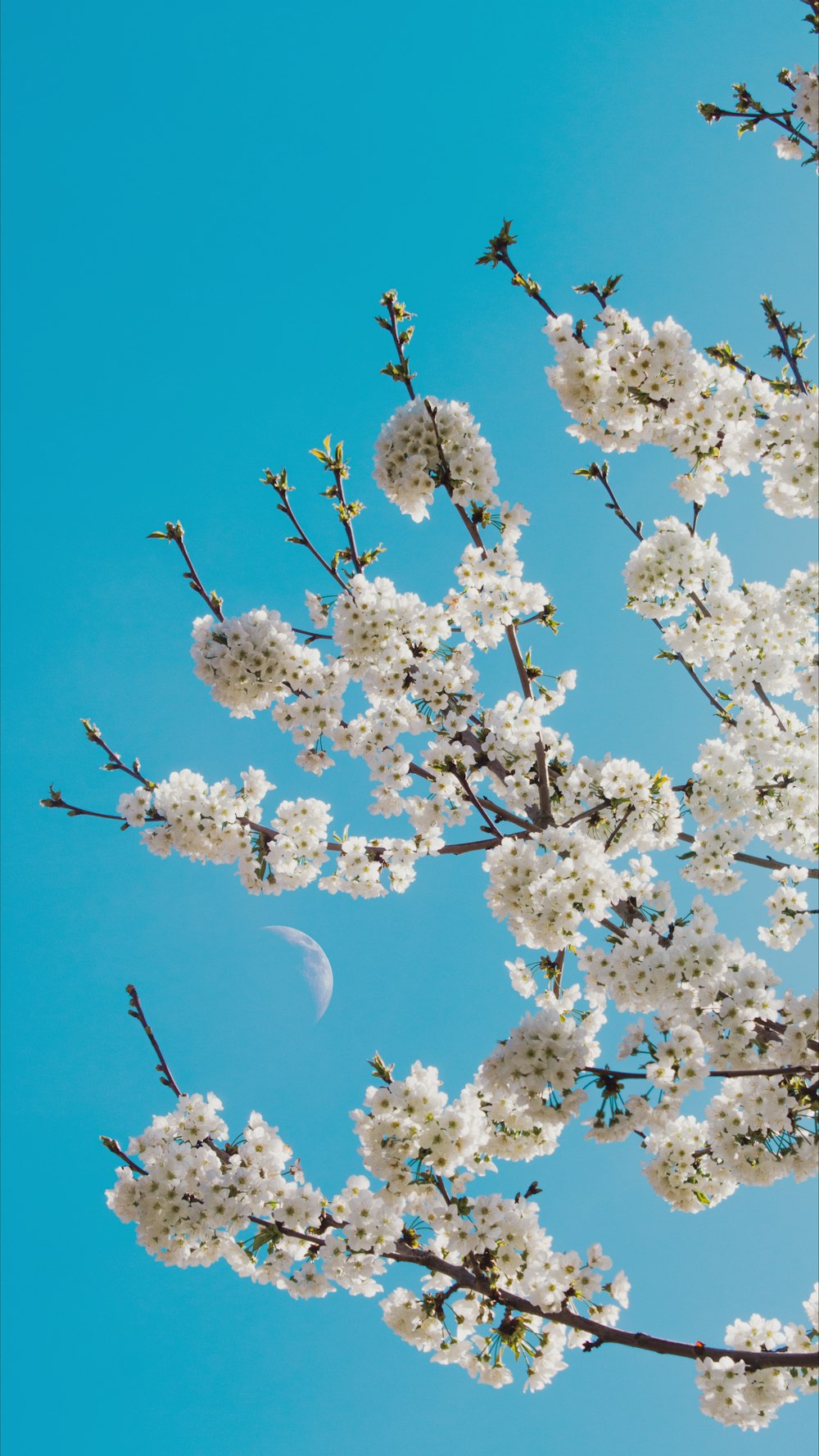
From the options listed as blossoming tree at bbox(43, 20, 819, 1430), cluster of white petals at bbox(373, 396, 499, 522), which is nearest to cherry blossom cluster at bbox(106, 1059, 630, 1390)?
blossoming tree at bbox(43, 20, 819, 1430)

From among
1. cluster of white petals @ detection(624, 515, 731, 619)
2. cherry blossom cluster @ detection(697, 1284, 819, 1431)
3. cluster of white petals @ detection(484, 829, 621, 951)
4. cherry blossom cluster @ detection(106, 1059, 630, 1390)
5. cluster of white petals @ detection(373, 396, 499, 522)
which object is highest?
cluster of white petals @ detection(624, 515, 731, 619)

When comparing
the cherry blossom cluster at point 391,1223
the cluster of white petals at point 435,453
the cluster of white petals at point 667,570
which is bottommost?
the cherry blossom cluster at point 391,1223

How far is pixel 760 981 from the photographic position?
6.05m

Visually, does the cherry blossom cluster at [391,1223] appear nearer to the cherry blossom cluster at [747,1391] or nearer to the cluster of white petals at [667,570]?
the cherry blossom cluster at [747,1391]

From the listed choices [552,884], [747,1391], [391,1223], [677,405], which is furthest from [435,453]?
[747,1391]

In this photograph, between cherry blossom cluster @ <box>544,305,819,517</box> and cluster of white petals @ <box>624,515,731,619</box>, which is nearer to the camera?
cherry blossom cluster @ <box>544,305,819,517</box>

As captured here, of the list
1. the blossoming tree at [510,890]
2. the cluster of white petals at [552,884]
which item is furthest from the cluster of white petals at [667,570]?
the cluster of white petals at [552,884]

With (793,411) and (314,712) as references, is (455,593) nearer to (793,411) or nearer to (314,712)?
(314,712)

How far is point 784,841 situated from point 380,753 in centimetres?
529

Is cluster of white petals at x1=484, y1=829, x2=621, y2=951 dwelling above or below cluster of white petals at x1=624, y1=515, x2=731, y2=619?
below

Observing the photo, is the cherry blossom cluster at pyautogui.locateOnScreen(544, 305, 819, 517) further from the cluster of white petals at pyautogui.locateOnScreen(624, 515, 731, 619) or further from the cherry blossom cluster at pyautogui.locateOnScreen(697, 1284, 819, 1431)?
the cherry blossom cluster at pyautogui.locateOnScreen(697, 1284, 819, 1431)

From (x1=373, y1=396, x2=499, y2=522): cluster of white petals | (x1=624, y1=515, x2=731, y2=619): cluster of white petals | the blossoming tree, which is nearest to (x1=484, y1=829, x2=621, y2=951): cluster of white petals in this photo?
the blossoming tree

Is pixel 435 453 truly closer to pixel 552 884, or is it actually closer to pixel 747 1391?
pixel 552 884

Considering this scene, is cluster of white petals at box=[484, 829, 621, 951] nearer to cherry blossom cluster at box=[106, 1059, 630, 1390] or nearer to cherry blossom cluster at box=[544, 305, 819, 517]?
cherry blossom cluster at box=[106, 1059, 630, 1390]
